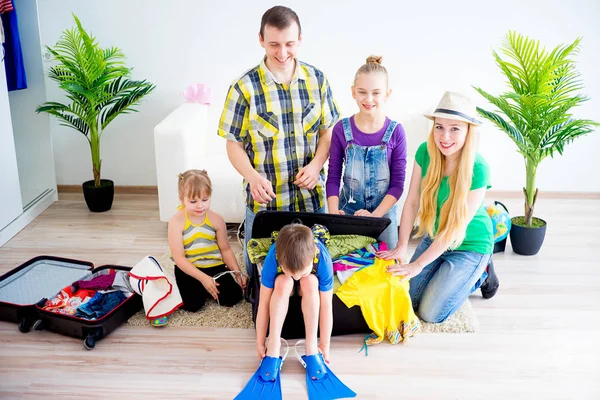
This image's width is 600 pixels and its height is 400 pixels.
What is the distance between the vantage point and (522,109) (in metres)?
3.18

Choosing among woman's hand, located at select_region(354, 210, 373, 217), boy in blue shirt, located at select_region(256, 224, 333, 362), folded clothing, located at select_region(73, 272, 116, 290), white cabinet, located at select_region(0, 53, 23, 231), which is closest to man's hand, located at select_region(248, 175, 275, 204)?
boy in blue shirt, located at select_region(256, 224, 333, 362)

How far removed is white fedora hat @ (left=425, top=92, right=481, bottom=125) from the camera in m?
2.45

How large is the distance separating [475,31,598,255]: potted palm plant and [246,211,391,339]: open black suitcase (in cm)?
107

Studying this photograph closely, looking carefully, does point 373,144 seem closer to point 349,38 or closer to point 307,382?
point 307,382

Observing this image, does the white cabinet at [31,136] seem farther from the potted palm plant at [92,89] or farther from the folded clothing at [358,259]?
the folded clothing at [358,259]

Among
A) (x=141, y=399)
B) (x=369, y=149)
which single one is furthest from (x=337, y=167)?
(x=141, y=399)

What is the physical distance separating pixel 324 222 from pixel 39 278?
4.63 feet

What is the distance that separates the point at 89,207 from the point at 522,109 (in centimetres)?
264

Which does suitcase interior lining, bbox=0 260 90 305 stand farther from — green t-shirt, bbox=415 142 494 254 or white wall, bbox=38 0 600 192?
green t-shirt, bbox=415 142 494 254

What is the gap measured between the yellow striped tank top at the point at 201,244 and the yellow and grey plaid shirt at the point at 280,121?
29cm

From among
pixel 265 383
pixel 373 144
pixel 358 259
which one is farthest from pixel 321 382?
pixel 373 144

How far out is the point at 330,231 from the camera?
8.74ft

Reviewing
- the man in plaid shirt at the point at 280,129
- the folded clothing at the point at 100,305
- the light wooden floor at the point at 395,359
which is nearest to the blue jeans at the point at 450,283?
the light wooden floor at the point at 395,359

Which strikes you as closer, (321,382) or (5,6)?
(321,382)
